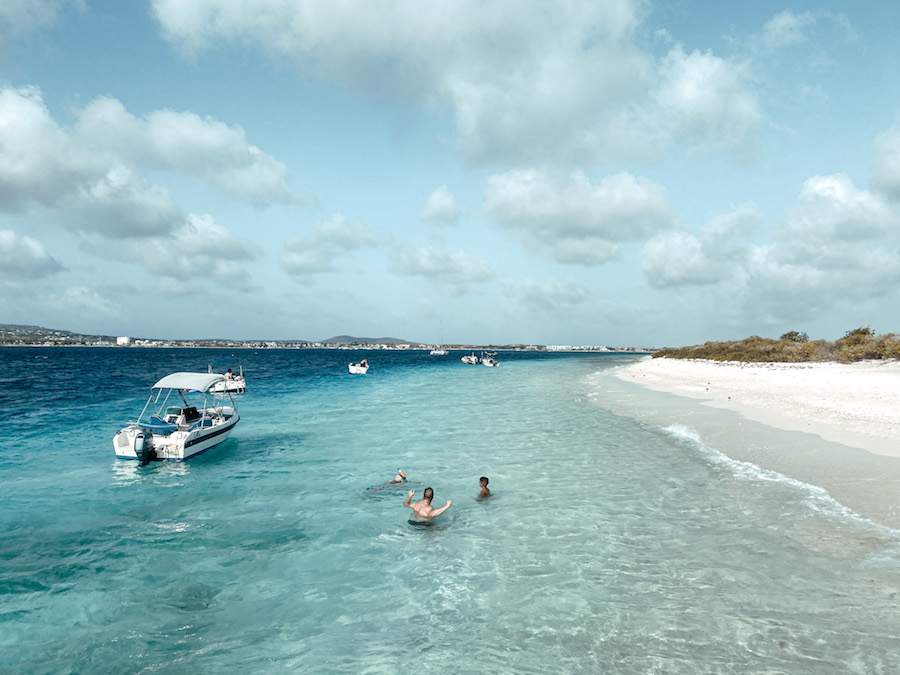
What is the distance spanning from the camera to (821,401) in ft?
95.9

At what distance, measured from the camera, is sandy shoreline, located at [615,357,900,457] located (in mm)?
20562

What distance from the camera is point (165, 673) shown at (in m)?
7.54

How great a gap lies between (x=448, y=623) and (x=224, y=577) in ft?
17.6

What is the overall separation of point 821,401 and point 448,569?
29235 millimetres

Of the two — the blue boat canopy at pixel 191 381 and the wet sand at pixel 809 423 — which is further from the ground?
the blue boat canopy at pixel 191 381

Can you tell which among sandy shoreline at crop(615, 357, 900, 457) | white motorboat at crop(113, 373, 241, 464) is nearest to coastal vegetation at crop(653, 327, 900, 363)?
Answer: sandy shoreline at crop(615, 357, 900, 457)

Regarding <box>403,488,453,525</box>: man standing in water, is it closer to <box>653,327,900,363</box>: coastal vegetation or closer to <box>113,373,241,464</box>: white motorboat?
<box>113,373,241,464</box>: white motorboat

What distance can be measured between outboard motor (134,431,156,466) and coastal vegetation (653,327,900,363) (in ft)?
219

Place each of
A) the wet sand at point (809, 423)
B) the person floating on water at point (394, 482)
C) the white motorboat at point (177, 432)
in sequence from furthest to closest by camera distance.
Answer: the white motorboat at point (177, 432) → the person floating on water at point (394, 482) → the wet sand at point (809, 423)

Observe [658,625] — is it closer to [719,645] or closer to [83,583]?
[719,645]

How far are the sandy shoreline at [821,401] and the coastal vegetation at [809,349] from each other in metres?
4.26

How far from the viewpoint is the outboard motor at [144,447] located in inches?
829

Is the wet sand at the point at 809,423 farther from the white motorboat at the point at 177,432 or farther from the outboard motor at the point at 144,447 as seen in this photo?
the outboard motor at the point at 144,447

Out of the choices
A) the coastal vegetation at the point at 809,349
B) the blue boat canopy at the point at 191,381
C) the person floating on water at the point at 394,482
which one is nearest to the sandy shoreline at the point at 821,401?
the coastal vegetation at the point at 809,349
